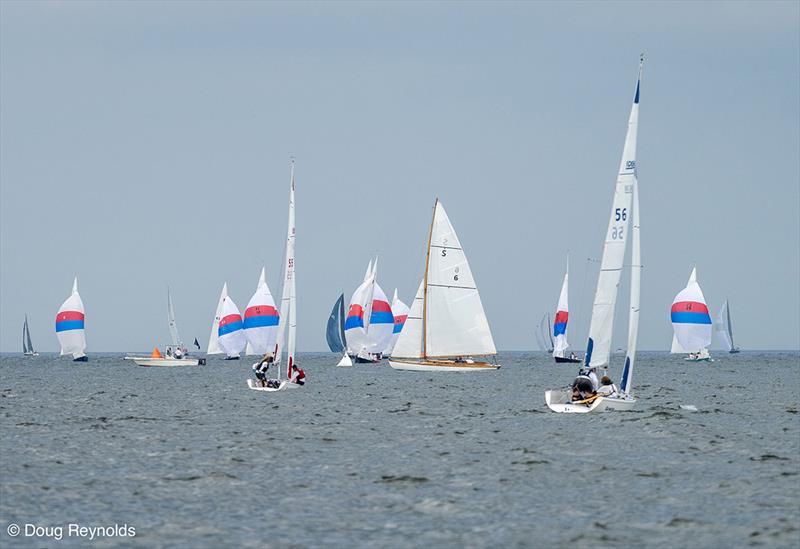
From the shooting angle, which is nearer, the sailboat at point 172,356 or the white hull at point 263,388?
the white hull at point 263,388

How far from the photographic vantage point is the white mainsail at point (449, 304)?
84.2m

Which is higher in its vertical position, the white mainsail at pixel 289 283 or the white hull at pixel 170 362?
the white mainsail at pixel 289 283

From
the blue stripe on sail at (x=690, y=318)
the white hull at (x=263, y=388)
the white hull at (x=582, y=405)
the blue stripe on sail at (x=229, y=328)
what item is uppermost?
the blue stripe on sail at (x=690, y=318)

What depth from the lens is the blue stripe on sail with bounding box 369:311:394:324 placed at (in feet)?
Answer: 420

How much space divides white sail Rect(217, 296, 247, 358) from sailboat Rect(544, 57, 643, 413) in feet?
342

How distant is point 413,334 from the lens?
89000mm

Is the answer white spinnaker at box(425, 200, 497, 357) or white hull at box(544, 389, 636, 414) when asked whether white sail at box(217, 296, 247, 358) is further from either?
white hull at box(544, 389, 636, 414)

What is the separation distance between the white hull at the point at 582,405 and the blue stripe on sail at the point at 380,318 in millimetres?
81052

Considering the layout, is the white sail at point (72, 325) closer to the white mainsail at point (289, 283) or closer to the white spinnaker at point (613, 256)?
the white mainsail at point (289, 283)

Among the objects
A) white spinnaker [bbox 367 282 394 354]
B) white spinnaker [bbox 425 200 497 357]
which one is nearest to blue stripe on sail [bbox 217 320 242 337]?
white spinnaker [bbox 367 282 394 354]

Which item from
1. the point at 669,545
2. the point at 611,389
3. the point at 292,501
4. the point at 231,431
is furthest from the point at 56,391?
the point at 669,545

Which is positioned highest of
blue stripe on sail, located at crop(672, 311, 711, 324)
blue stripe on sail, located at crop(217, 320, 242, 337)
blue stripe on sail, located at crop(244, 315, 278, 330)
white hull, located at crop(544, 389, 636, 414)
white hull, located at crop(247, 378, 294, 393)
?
blue stripe on sail, located at crop(672, 311, 711, 324)

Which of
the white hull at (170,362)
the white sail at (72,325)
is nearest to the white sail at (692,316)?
the white hull at (170,362)

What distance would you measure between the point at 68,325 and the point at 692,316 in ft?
242
